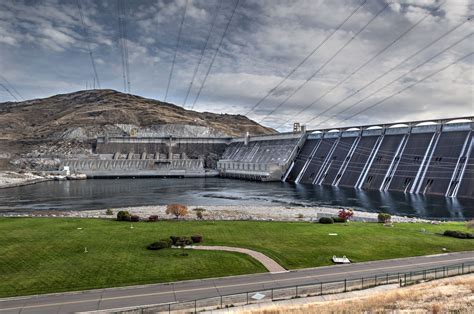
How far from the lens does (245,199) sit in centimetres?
8881

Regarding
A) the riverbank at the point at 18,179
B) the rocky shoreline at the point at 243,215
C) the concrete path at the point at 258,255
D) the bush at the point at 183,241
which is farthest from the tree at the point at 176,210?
the riverbank at the point at 18,179

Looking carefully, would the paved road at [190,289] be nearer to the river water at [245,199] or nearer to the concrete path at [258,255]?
the concrete path at [258,255]

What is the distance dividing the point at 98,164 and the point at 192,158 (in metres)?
40.8

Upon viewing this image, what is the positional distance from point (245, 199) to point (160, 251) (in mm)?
56314

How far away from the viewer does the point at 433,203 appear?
75.6m

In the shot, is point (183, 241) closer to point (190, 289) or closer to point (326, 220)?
point (190, 289)

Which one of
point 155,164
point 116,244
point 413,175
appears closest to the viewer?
point 116,244

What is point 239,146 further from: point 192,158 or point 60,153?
point 60,153

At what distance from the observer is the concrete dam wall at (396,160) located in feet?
285

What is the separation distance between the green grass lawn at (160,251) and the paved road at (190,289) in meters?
1.17

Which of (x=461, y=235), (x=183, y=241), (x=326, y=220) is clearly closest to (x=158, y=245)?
(x=183, y=241)

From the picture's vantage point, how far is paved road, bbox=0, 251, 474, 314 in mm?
21672

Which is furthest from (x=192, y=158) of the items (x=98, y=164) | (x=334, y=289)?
(x=334, y=289)

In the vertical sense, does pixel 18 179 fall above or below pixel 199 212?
above
